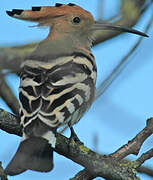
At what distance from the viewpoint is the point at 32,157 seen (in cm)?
283

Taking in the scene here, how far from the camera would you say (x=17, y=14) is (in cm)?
409

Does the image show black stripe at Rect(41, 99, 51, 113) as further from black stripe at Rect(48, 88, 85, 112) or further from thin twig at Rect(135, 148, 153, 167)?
thin twig at Rect(135, 148, 153, 167)

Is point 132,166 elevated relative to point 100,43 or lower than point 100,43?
lower

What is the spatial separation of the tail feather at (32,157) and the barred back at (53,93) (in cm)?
5

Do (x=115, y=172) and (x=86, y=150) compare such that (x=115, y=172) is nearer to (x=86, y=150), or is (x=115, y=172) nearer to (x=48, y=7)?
(x=86, y=150)

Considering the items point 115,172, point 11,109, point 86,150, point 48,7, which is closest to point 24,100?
point 86,150

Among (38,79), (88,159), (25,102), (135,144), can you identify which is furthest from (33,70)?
(135,144)

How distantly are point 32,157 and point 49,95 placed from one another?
45cm

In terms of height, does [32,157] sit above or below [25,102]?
below

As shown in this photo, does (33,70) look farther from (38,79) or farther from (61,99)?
(61,99)

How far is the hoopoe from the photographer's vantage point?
9.28 feet

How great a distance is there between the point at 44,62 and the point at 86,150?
2.38 ft

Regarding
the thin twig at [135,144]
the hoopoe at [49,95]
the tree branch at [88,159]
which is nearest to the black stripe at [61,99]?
the hoopoe at [49,95]

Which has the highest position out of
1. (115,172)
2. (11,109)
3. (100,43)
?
(100,43)
